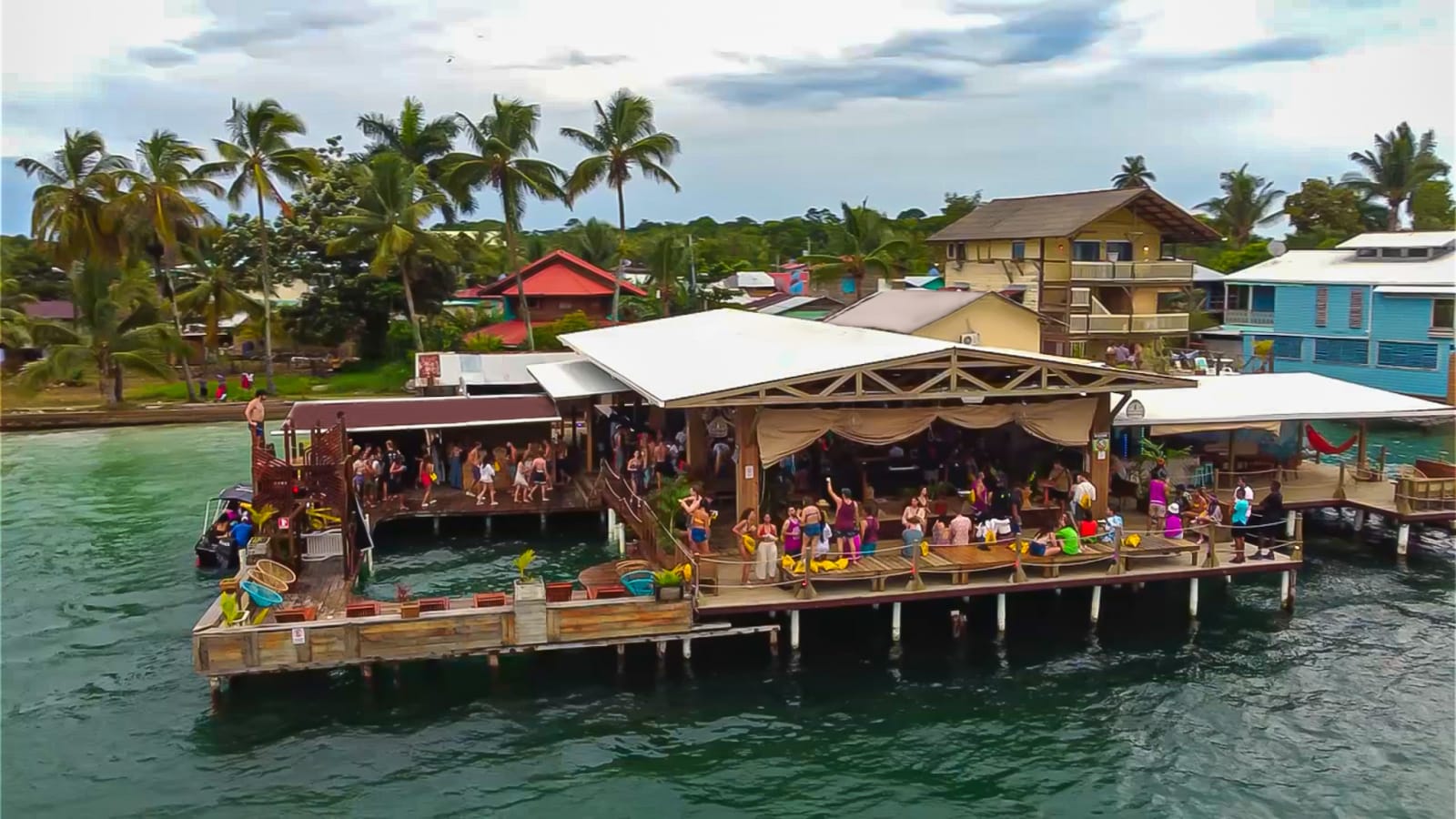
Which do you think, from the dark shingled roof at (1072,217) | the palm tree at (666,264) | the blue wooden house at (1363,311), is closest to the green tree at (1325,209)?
the blue wooden house at (1363,311)

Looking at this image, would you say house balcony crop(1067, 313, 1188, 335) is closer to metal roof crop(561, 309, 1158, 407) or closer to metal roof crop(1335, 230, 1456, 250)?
metal roof crop(561, 309, 1158, 407)

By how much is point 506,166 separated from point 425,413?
86.6 ft

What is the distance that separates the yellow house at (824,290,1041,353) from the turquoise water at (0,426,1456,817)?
41.7ft

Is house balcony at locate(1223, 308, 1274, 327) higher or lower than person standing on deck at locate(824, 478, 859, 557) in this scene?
higher

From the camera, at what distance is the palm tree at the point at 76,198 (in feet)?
155

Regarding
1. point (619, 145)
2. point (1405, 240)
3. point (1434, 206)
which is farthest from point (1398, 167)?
point (619, 145)

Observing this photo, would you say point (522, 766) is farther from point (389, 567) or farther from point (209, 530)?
point (209, 530)

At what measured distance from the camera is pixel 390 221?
5047cm

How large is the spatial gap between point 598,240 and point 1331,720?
64.2m

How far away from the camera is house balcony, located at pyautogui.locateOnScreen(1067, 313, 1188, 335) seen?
→ 4056 centimetres

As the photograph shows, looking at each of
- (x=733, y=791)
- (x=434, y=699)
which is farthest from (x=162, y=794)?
(x=733, y=791)

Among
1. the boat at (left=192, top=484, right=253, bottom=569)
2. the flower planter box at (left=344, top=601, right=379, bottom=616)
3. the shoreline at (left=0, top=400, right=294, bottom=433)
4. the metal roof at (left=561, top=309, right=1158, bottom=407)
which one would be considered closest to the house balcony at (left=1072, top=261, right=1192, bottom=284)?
the metal roof at (left=561, top=309, right=1158, bottom=407)

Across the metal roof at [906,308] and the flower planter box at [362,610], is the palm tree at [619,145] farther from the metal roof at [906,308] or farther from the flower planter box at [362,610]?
the flower planter box at [362,610]

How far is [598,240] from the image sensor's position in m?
77.3
